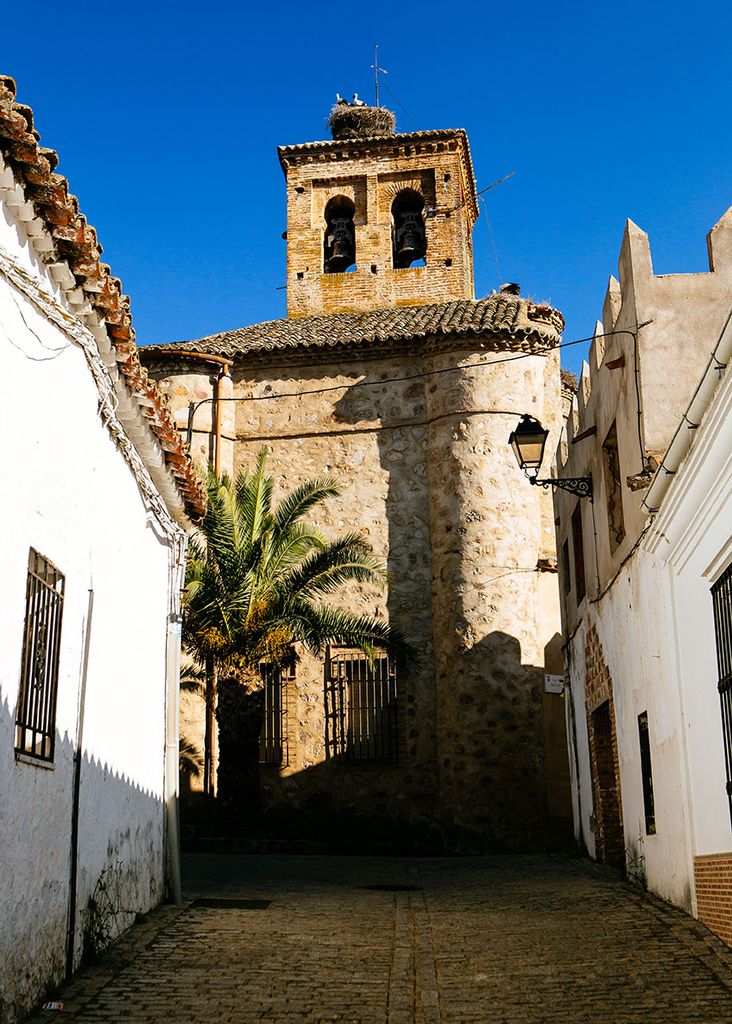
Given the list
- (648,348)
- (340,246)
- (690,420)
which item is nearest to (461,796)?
(648,348)

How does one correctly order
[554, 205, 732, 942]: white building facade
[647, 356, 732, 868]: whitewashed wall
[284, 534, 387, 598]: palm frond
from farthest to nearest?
[284, 534, 387, 598]: palm frond < [554, 205, 732, 942]: white building facade < [647, 356, 732, 868]: whitewashed wall

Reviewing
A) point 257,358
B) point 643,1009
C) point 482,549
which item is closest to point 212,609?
point 482,549

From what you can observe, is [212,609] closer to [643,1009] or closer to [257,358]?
[257,358]

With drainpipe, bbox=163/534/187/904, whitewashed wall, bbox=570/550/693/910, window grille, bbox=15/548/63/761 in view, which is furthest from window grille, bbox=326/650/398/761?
window grille, bbox=15/548/63/761

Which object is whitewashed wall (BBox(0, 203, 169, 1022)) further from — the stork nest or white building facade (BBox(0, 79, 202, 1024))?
the stork nest

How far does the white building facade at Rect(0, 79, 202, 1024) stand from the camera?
236 inches

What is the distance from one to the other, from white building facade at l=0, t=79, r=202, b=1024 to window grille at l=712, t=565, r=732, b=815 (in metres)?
4.32

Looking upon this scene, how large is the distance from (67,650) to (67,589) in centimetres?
39

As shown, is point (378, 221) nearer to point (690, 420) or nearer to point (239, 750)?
point (239, 750)

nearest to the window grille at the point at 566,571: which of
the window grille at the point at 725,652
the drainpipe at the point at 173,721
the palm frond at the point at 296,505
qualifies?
the palm frond at the point at 296,505

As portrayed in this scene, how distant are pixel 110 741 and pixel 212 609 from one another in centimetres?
895

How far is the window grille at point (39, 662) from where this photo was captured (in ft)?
21.2

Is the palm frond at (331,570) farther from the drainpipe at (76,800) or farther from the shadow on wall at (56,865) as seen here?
the drainpipe at (76,800)

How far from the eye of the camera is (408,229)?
27.6 m
